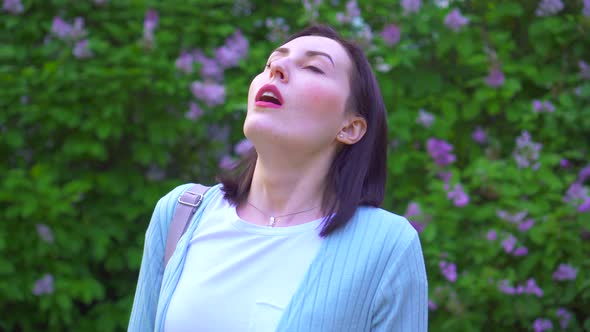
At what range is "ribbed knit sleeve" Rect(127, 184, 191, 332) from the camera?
1669 millimetres

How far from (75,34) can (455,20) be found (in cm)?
188

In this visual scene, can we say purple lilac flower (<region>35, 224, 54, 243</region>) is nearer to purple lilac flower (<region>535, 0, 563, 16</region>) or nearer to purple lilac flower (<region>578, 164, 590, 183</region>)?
purple lilac flower (<region>578, 164, 590, 183</region>)

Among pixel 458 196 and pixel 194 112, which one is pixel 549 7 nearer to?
pixel 458 196

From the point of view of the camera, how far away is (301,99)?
153 cm

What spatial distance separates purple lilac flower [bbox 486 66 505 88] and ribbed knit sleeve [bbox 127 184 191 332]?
80.8 inches

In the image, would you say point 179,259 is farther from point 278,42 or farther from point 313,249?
point 278,42

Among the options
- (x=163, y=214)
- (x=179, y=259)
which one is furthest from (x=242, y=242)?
(x=163, y=214)

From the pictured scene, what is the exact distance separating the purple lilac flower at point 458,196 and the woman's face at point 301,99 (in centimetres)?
140

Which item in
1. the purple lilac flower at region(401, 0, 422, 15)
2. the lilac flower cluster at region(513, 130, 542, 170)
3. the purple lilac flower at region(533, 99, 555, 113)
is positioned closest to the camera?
the lilac flower cluster at region(513, 130, 542, 170)

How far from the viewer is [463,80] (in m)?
3.55

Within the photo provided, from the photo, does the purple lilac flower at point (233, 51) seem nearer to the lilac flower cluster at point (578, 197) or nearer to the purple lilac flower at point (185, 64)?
the purple lilac flower at point (185, 64)

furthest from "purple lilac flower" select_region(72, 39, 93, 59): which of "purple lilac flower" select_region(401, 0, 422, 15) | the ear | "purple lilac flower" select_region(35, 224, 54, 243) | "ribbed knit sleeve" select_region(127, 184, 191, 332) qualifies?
the ear

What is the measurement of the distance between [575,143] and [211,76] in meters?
1.82

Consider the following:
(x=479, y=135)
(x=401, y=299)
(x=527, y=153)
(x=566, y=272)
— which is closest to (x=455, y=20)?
(x=479, y=135)
